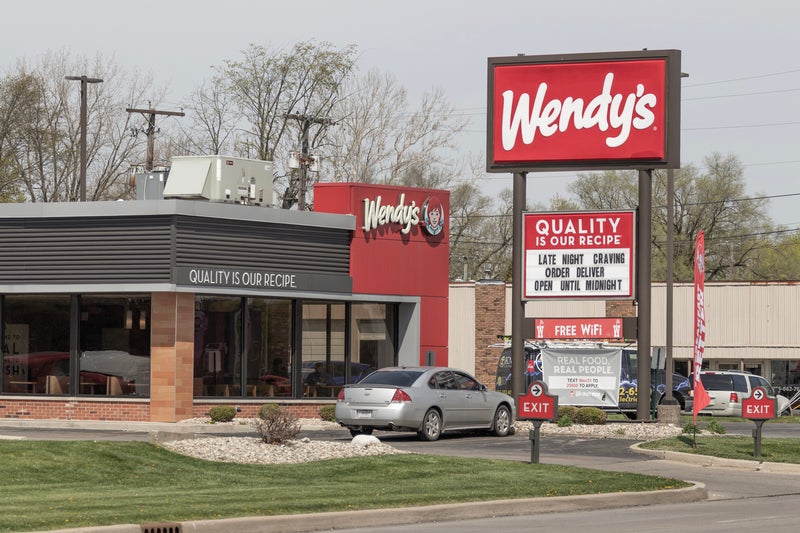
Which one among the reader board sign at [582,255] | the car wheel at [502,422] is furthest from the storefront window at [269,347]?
the car wheel at [502,422]

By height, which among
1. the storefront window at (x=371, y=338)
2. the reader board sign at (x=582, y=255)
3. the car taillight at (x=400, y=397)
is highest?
the reader board sign at (x=582, y=255)

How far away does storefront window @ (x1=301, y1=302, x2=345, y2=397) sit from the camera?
36.6m

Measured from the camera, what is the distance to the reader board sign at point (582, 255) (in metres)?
33.1

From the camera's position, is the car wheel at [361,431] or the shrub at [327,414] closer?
the car wheel at [361,431]

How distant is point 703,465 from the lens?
24750 mm

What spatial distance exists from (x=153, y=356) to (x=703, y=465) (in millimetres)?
14203

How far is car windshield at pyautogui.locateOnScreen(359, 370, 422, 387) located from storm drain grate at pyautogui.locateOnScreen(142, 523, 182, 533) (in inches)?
550

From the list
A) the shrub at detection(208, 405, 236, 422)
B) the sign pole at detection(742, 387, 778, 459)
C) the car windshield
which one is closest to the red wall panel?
the shrub at detection(208, 405, 236, 422)

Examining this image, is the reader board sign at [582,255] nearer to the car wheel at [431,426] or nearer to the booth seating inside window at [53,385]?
the car wheel at [431,426]

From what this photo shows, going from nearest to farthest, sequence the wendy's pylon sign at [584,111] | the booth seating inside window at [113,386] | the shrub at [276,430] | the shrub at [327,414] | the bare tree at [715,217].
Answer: the shrub at [276,430]
the wendy's pylon sign at [584,111]
the booth seating inside window at [113,386]
the shrub at [327,414]
the bare tree at [715,217]

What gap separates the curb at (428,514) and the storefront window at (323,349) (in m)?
17.4

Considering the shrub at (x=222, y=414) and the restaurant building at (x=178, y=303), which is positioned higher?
the restaurant building at (x=178, y=303)

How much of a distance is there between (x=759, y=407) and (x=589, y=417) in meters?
8.55

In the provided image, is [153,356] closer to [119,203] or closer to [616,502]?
[119,203]
